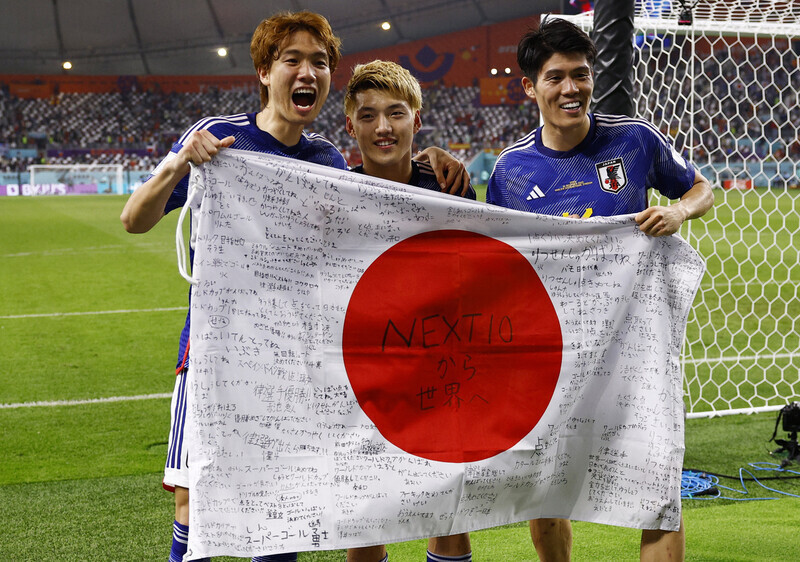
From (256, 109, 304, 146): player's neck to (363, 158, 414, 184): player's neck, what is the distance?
0.21 meters

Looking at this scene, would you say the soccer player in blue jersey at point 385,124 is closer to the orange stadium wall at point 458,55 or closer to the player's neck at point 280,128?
the player's neck at point 280,128

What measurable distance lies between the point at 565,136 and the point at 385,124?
581 millimetres

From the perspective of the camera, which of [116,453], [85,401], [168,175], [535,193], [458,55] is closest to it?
[168,175]

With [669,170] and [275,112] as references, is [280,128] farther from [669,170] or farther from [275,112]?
[669,170]

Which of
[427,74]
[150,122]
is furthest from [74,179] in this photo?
[427,74]

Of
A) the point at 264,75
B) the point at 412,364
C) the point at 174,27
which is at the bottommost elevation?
the point at 412,364

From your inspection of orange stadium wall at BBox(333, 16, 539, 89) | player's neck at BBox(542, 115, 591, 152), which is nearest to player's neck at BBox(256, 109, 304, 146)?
player's neck at BBox(542, 115, 591, 152)

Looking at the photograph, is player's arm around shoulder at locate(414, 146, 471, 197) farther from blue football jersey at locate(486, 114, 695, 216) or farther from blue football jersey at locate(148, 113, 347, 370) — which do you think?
blue football jersey at locate(148, 113, 347, 370)

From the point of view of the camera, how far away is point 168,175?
201 centimetres

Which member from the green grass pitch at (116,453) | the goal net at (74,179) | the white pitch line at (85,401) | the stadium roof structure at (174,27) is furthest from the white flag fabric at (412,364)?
the stadium roof structure at (174,27)

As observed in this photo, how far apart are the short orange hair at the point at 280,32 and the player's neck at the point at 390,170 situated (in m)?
0.35

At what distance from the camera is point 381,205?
2.20 m

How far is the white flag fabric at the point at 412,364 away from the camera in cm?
206

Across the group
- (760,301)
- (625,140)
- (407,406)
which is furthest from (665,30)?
(760,301)
